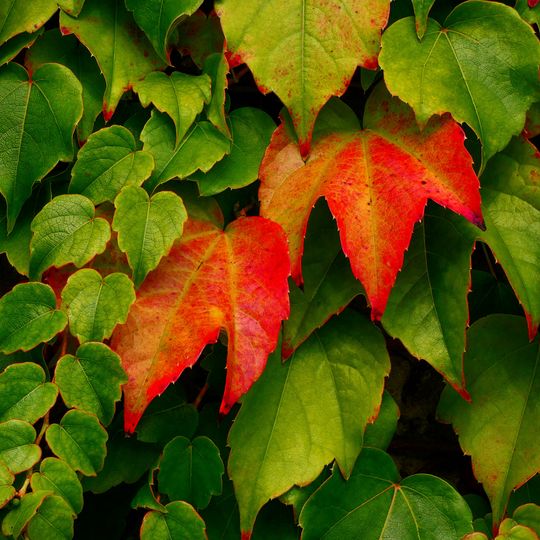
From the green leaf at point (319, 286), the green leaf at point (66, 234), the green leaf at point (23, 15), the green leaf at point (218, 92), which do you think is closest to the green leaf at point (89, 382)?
the green leaf at point (66, 234)

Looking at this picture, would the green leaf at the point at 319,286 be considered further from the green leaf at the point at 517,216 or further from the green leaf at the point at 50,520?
the green leaf at the point at 50,520

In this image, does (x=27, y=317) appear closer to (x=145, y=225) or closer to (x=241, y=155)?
(x=145, y=225)

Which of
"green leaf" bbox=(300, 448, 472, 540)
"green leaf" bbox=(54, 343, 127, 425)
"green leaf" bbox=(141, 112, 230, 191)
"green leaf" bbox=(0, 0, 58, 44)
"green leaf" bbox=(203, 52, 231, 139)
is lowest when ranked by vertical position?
"green leaf" bbox=(300, 448, 472, 540)

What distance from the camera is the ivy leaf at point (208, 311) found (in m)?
0.88

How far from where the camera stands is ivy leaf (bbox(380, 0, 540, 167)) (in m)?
0.95

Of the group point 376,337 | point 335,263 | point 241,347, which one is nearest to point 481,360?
point 376,337

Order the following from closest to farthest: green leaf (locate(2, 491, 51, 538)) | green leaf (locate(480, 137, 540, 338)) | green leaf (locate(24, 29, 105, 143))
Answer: green leaf (locate(2, 491, 51, 538))
green leaf (locate(480, 137, 540, 338))
green leaf (locate(24, 29, 105, 143))

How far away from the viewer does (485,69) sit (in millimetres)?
962

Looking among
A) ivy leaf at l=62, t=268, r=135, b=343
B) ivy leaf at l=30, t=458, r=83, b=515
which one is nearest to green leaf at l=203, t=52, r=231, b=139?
ivy leaf at l=62, t=268, r=135, b=343

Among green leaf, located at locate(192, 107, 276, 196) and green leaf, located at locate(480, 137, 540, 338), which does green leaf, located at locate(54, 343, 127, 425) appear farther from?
green leaf, located at locate(480, 137, 540, 338)

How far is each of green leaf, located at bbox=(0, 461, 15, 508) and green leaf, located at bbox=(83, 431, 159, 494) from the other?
0.68 feet

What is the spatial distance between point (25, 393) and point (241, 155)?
1.38 feet

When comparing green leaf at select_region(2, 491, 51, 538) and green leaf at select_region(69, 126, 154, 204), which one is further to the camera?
green leaf at select_region(69, 126, 154, 204)

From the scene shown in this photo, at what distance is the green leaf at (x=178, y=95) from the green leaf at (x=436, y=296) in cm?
34
